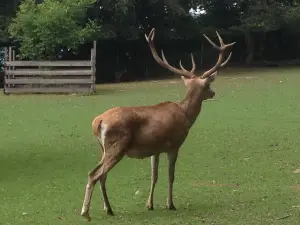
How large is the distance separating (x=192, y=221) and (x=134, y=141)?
43.2 inches

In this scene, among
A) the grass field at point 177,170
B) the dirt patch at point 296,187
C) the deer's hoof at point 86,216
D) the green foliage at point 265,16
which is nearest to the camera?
the deer's hoof at point 86,216

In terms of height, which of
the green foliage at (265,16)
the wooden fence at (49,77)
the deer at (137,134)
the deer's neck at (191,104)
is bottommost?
the wooden fence at (49,77)

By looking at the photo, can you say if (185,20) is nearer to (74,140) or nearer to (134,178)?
(74,140)

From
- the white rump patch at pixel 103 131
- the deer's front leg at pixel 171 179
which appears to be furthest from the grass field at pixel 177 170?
the white rump patch at pixel 103 131

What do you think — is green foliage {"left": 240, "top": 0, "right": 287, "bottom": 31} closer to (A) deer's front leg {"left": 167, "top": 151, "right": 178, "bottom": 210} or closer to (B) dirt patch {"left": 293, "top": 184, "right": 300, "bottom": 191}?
(B) dirt patch {"left": 293, "top": 184, "right": 300, "bottom": 191}

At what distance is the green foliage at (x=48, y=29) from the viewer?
26.0 metres

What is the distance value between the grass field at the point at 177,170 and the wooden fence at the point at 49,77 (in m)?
4.61

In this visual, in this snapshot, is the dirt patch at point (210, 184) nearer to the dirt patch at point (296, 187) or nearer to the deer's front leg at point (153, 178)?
the dirt patch at point (296, 187)

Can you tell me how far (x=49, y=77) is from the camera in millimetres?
25328

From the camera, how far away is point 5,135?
14.5 meters

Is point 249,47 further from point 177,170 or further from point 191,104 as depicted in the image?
point 191,104

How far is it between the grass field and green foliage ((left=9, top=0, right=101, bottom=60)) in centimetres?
630

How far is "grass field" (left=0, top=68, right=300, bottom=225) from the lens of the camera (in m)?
7.83

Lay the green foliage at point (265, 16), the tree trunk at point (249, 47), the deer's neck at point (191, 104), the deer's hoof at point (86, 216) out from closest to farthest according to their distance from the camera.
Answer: the deer's hoof at point (86, 216) → the deer's neck at point (191, 104) → the green foliage at point (265, 16) → the tree trunk at point (249, 47)
